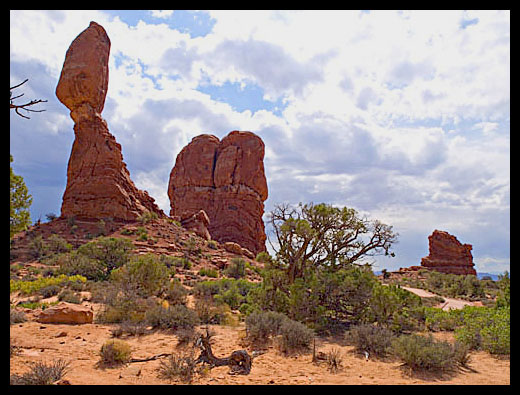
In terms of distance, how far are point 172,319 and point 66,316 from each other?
3240mm

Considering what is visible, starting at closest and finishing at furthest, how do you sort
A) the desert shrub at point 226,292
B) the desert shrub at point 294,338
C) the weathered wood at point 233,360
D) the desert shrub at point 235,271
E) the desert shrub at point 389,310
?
the weathered wood at point 233,360 → the desert shrub at point 294,338 → the desert shrub at point 389,310 → the desert shrub at point 226,292 → the desert shrub at point 235,271

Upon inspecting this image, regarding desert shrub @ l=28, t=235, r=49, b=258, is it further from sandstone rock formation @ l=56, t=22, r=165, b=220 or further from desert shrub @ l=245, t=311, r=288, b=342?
desert shrub @ l=245, t=311, r=288, b=342

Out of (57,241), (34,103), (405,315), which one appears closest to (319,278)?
(405,315)

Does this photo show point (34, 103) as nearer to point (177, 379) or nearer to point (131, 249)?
point (177, 379)

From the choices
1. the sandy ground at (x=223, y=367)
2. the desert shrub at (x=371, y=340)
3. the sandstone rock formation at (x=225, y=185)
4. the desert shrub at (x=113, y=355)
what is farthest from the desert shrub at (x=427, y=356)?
the sandstone rock formation at (x=225, y=185)

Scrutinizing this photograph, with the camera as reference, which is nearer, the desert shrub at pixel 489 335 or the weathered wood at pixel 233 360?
the weathered wood at pixel 233 360

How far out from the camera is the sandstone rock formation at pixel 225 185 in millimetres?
50062

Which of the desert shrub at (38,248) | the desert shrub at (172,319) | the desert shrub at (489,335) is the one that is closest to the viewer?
the desert shrub at (489,335)

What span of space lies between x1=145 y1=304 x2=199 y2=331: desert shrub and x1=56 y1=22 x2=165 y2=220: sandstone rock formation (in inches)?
1055

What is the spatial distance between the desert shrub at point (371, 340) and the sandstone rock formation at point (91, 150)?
101 feet

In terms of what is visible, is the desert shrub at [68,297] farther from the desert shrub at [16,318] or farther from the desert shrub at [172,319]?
the desert shrub at [172,319]

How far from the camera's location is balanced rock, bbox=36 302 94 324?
Answer: 976 cm

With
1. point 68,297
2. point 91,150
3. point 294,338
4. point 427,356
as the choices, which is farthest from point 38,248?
point 427,356

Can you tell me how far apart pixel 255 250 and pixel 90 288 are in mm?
35068
